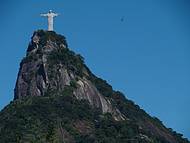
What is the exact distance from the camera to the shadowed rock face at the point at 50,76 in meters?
163

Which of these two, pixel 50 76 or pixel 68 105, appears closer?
pixel 68 105

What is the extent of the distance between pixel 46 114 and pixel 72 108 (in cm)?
840

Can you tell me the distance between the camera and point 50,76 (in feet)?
534

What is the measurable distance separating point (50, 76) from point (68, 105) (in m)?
9.95

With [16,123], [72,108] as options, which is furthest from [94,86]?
[16,123]

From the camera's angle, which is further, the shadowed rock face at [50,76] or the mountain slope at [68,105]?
the shadowed rock face at [50,76]

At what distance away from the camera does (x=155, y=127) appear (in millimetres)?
172375

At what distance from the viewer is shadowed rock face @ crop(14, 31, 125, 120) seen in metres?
163

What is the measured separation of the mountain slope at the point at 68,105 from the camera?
144m

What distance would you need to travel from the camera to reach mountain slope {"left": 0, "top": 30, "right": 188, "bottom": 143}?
144 m

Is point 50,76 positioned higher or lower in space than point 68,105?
higher

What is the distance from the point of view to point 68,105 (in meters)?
155

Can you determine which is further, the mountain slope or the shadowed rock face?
the shadowed rock face

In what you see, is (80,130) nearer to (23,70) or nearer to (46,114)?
(46,114)
